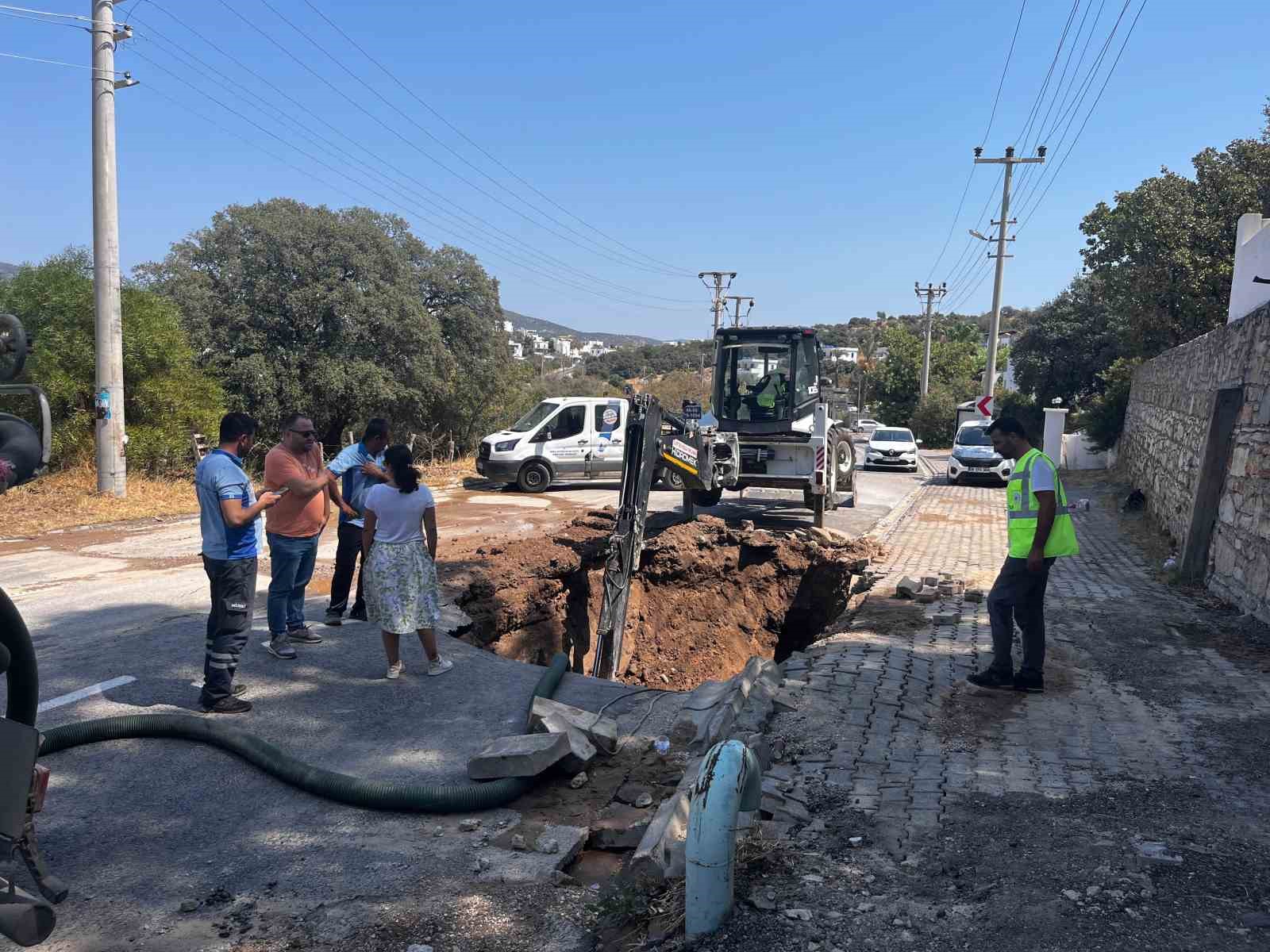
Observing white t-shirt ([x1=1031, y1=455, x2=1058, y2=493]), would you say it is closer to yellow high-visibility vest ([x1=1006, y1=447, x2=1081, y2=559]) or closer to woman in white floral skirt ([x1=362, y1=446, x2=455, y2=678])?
yellow high-visibility vest ([x1=1006, y1=447, x2=1081, y2=559])

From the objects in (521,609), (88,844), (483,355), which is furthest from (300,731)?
(483,355)

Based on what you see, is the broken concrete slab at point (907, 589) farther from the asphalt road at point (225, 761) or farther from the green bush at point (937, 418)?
the green bush at point (937, 418)

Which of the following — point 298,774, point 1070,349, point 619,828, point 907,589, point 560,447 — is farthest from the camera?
point 1070,349

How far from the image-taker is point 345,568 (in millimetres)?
7863

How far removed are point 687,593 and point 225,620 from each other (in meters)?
8.10

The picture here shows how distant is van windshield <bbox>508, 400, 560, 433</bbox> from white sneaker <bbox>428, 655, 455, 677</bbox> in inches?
523

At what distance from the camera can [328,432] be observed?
25969 millimetres

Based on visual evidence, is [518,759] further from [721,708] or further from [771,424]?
[771,424]

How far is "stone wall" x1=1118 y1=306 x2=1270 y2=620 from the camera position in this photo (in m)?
8.21

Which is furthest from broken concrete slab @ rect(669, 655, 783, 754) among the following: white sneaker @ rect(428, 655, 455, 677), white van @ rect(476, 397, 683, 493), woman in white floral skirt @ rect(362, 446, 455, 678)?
white van @ rect(476, 397, 683, 493)

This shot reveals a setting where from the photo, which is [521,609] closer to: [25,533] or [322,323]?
[25,533]

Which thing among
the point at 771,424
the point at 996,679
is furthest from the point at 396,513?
the point at 771,424

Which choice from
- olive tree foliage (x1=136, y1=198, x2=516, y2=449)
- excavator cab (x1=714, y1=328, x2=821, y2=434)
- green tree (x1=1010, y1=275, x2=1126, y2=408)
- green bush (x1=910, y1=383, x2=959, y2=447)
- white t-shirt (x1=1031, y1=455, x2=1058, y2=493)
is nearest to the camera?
white t-shirt (x1=1031, y1=455, x2=1058, y2=493)

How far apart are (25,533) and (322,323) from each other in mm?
12157
